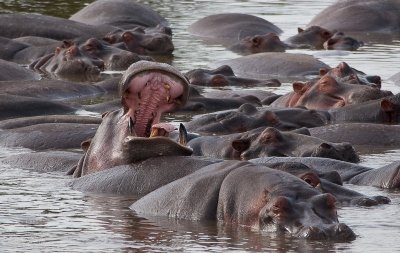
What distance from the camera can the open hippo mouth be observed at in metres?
7.64

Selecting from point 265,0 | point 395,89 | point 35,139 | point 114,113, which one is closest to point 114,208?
point 114,113

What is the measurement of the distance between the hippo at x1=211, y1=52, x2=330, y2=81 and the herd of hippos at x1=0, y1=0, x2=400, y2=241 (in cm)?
2

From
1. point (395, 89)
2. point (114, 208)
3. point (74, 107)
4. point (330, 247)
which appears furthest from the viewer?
point (395, 89)

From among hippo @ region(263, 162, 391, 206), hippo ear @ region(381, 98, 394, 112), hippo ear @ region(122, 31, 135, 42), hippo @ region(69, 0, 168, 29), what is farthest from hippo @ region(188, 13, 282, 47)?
hippo @ region(263, 162, 391, 206)

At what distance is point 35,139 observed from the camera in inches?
423

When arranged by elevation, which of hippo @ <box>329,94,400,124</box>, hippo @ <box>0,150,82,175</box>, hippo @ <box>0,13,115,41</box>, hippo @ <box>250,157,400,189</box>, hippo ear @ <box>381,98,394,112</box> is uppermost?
hippo @ <box>250,157,400,189</box>

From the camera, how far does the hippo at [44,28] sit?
62.3ft

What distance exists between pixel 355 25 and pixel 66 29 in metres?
4.57

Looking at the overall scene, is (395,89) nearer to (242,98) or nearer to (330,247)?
(242,98)

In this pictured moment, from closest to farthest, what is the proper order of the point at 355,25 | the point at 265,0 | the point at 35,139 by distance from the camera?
the point at 35,139
the point at 355,25
the point at 265,0

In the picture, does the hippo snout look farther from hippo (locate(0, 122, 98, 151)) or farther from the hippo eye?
hippo (locate(0, 122, 98, 151))

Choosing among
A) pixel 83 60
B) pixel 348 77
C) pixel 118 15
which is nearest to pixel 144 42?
pixel 83 60

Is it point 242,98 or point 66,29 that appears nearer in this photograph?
point 242,98

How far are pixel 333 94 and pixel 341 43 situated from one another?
6123 mm
